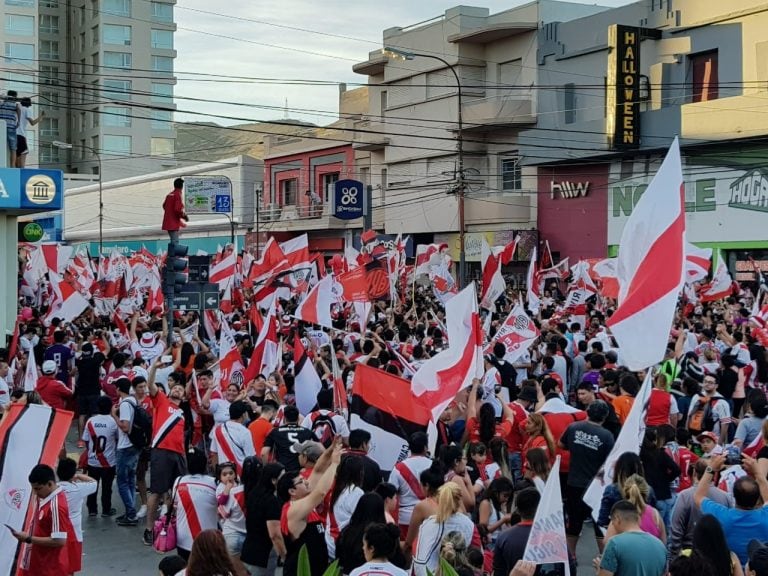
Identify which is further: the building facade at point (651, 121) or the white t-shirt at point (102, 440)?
the building facade at point (651, 121)

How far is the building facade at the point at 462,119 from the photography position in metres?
41.0

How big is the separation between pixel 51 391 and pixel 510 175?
30.8m

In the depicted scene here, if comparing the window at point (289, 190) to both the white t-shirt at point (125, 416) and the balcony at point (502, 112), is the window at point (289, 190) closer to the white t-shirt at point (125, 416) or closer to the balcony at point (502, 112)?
the balcony at point (502, 112)

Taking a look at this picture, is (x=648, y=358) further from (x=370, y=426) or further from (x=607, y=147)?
(x=607, y=147)

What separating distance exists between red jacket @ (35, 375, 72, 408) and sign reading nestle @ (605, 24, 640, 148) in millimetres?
25735

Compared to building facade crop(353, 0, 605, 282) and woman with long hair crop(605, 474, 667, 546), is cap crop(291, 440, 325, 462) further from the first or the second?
building facade crop(353, 0, 605, 282)

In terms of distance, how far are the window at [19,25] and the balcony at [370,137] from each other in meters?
41.4

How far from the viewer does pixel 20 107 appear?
22.3 meters

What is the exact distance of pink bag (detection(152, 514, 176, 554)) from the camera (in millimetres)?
8070

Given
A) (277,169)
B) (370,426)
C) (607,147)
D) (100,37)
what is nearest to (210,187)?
(277,169)

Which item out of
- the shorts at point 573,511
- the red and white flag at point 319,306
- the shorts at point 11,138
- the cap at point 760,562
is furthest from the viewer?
the shorts at point 11,138

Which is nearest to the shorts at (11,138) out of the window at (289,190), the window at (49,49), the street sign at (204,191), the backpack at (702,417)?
the backpack at (702,417)

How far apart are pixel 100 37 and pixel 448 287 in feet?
225

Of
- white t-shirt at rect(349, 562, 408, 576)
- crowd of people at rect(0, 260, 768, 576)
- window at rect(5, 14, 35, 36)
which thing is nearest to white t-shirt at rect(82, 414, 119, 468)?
crowd of people at rect(0, 260, 768, 576)
